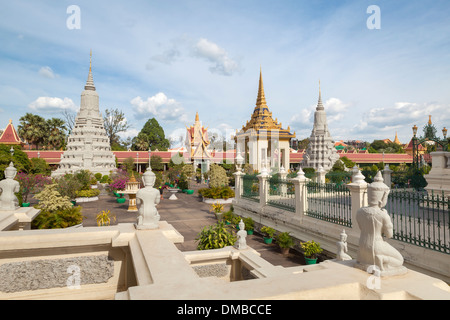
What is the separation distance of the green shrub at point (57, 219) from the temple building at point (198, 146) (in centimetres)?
3696

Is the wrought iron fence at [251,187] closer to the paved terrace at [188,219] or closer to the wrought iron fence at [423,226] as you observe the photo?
the paved terrace at [188,219]

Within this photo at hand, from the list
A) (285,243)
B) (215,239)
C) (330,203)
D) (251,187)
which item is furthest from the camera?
(251,187)

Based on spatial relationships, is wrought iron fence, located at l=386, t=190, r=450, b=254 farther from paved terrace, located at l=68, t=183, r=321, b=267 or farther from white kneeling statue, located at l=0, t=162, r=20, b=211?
white kneeling statue, located at l=0, t=162, r=20, b=211

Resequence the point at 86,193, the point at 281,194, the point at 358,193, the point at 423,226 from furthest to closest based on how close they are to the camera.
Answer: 1. the point at 86,193
2. the point at 281,194
3. the point at 358,193
4. the point at 423,226

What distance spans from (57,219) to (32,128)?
50.3 metres

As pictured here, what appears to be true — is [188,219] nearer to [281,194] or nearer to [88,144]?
[281,194]

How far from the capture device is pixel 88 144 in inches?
1476

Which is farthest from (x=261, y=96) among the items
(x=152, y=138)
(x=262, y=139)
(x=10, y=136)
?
(x=10, y=136)

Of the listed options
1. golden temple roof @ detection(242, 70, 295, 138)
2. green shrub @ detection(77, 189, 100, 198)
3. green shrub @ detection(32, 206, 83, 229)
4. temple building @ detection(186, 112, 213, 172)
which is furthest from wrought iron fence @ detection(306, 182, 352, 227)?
temple building @ detection(186, 112, 213, 172)

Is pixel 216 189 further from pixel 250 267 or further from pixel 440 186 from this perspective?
pixel 250 267

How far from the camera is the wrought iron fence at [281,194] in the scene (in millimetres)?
11523

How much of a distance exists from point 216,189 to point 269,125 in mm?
17557

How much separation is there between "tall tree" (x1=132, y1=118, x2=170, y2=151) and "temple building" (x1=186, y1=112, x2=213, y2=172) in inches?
665
